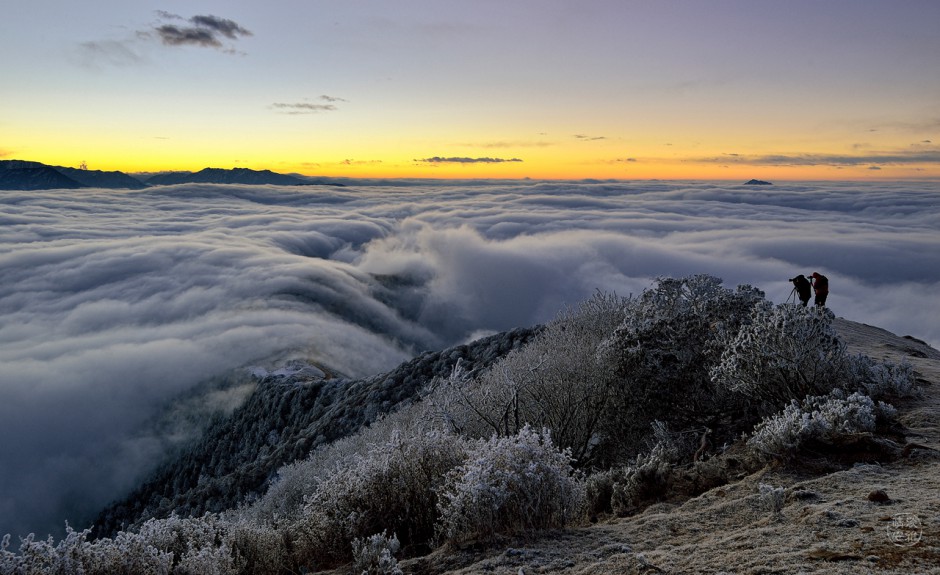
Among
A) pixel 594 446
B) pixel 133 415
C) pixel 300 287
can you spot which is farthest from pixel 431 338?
pixel 594 446

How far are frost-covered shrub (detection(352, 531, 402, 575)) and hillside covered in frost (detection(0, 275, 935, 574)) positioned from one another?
0.07 feet

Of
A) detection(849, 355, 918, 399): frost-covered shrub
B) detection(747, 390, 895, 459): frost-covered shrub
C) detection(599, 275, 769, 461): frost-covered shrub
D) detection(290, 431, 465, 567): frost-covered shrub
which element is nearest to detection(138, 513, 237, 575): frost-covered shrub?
detection(290, 431, 465, 567): frost-covered shrub

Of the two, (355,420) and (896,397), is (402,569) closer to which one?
(896,397)

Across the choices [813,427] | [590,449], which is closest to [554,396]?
[590,449]

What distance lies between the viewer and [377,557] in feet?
16.4

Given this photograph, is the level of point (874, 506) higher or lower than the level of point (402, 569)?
higher

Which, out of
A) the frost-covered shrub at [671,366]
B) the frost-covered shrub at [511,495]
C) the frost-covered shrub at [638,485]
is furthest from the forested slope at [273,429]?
the frost-covered shrub at [511,495]

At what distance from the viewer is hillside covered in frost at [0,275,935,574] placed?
5062 millimetres

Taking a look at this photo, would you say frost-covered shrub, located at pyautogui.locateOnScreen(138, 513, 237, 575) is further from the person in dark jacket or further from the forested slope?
the forested slope

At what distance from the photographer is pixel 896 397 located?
28.5 feet

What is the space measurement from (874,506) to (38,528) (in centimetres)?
8580

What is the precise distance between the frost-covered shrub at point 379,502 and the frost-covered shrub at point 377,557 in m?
0.55

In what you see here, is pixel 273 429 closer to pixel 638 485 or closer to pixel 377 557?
pixel 638 485

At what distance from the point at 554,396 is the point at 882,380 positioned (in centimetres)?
641
